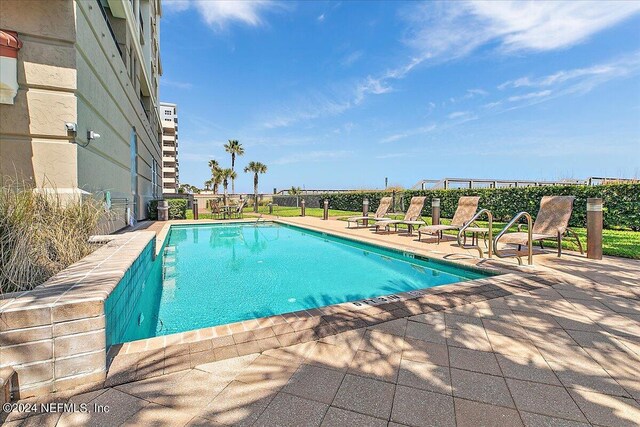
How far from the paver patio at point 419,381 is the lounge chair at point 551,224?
289cm

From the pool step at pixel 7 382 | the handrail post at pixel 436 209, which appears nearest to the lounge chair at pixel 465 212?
the handrail post at pixel 436 209

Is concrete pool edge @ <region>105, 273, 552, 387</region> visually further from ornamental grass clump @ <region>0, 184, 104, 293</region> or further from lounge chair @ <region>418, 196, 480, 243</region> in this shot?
lounge chair @ <region>418, 196, 480, 243</region>

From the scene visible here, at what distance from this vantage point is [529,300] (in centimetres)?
340

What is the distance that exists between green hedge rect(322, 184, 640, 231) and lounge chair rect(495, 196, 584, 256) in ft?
17.0

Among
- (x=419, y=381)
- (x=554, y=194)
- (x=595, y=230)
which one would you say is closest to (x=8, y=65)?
(x=419, y=381)

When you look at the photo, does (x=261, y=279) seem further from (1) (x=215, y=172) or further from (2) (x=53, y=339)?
(1) (x=215, y=172)

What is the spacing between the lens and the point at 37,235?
2.95 m

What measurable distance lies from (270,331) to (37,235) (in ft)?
8.29

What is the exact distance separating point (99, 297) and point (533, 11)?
38.5 feet

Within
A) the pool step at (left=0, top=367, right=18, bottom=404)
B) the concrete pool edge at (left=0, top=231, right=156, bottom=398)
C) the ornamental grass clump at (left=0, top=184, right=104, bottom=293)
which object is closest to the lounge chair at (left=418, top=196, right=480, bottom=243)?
the ornamental grass clump at (left=0, top=184, right=104, bottom=293)

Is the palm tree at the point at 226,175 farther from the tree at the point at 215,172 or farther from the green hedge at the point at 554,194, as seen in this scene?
the green hedge at the point at 554,194

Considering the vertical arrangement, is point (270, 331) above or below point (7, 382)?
below

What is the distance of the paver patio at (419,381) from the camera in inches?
62.4

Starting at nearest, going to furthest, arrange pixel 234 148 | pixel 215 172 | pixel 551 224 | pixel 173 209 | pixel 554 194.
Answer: pixel 551 224 < pixel 554 194 < pixel 173 209 < pixel 234 148 < pixel 215 172
